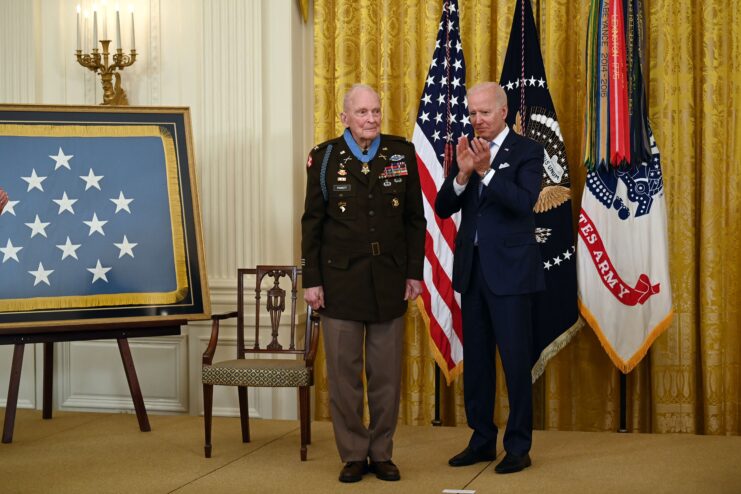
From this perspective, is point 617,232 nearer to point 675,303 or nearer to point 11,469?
point 675,303

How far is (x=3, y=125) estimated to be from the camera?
480cm

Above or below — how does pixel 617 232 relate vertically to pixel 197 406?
above

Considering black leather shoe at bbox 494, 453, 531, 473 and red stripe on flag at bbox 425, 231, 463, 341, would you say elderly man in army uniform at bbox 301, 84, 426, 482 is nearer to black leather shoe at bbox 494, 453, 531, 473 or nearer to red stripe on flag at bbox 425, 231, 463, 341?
black leather shoe at bbox 494, 453, 531, 473

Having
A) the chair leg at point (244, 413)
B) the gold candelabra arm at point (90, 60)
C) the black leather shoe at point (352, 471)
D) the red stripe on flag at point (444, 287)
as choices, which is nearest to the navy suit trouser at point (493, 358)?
the black leather shoe at point (352, 471)

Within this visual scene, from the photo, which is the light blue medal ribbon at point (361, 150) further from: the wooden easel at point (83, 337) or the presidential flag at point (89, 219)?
the wooden easel at point (83, 337)

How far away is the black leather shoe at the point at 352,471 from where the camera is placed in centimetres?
385

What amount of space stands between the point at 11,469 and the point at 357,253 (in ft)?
6.02

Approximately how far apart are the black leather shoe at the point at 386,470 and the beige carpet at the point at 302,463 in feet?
0.11

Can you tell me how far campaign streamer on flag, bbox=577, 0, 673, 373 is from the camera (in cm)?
467

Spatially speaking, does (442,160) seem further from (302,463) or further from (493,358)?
(302,463)

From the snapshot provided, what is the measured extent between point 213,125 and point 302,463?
6.95 feet

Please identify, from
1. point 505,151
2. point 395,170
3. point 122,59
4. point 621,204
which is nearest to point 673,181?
point 621,204

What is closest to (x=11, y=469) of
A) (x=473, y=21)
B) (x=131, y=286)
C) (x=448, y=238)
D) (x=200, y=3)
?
(x=131, y=286)

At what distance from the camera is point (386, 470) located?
12.7 ft
